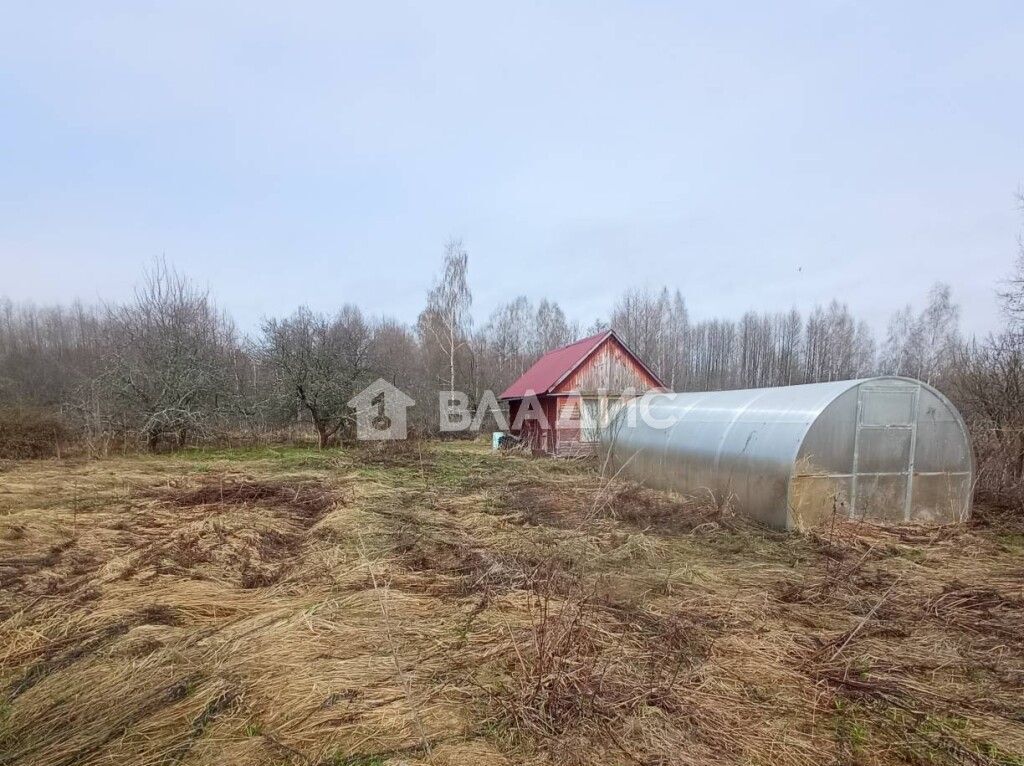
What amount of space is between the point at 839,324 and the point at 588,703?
50396 mm

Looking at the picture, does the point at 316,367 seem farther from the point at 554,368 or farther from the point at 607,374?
the point at 607,374

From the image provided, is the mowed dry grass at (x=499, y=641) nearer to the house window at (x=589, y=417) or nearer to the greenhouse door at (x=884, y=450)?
the greenhouse door at (x=884, y=450)

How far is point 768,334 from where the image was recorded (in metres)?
46.0

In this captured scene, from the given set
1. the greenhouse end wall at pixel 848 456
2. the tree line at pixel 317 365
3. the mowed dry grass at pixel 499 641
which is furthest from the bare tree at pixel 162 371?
the greenhouse end wall at pixel 848 456

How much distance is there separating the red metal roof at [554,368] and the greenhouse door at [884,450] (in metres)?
9.94

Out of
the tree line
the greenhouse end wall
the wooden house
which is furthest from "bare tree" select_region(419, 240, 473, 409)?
the greenhouse end wall

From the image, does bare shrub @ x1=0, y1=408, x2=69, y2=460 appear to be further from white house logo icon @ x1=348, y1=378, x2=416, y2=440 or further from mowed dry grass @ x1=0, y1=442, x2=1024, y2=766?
white house logo icon @ x1=348, y1=378, x2=416, y2=440

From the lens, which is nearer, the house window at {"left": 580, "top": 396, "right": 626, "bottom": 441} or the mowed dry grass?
the mowed dry grass

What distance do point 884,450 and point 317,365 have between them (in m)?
16.8

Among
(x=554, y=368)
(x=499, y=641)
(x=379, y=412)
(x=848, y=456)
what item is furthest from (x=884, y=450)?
(x=379, y=412)

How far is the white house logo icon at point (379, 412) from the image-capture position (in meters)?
18.7

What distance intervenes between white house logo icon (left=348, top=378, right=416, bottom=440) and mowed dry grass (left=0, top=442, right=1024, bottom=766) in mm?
11423

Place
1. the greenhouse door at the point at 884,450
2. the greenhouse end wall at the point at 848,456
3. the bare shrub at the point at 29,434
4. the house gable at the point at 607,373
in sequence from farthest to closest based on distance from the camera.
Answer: the house gable at the point at 607,373 < the bare shrub at the point at 29,434 < the greenhouse door at the point at 884,450 < the greenhouse end wall at the point at 848,456

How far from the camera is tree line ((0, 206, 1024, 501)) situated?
429 inches
